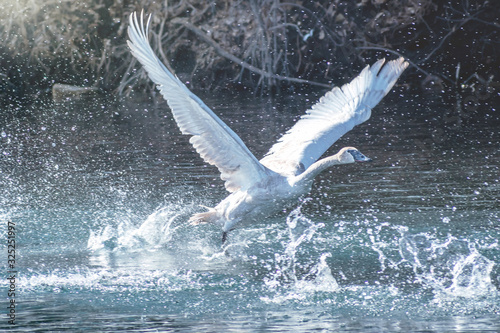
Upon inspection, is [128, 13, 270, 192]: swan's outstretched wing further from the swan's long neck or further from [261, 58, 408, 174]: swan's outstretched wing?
[261, 58, 408, 174]: swan's outstretched wing

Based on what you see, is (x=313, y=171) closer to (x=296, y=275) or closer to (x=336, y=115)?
(x=296, y=275)

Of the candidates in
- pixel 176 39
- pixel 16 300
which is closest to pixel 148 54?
pixel 16 300

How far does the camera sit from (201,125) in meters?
7.22

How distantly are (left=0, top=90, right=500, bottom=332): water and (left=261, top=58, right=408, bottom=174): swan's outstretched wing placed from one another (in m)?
0.79

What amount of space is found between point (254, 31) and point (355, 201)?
35.8 ft

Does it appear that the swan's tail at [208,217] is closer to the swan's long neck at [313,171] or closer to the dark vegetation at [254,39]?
the swan's long neck at [313,171]

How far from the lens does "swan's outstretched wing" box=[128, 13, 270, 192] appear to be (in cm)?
685

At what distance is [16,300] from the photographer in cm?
655

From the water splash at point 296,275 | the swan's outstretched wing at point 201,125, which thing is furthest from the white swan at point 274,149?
the water splash at point 296,275

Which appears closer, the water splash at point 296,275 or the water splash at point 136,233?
the water splash at point 296,275

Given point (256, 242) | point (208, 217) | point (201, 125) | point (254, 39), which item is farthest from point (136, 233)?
point (254, 39)

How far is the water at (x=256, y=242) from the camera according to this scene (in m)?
6.09

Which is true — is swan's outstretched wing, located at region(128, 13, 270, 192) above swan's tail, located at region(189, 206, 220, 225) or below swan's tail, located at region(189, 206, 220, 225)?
above

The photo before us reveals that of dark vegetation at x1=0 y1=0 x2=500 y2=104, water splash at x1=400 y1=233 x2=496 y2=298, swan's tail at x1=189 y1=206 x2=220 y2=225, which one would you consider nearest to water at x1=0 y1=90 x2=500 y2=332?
water splash at x1=400 y1=233 x2=496 y2=298
